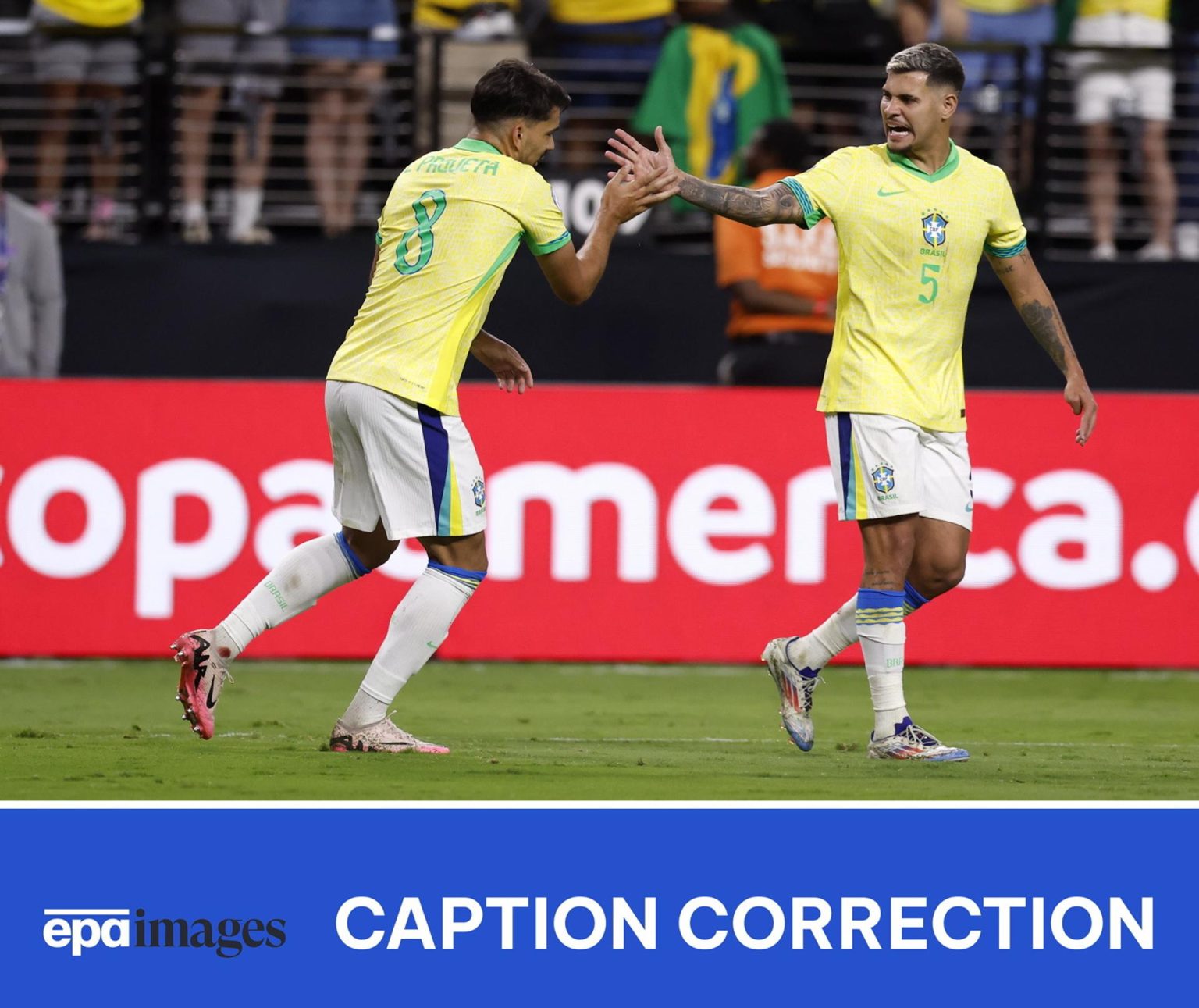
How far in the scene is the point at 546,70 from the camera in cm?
1291

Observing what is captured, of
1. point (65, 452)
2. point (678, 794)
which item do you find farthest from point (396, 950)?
point (65, 452)

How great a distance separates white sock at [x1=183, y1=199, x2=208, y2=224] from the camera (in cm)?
1296

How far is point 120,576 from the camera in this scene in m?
10.6

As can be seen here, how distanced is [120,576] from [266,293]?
9.11 ft

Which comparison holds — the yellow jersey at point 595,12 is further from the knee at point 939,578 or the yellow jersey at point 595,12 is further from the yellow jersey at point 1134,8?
the knee at point 939,578

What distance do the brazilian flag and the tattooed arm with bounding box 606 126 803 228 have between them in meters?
5.55

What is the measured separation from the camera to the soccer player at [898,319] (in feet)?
23.1

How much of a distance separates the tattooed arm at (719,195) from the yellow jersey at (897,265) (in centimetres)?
10

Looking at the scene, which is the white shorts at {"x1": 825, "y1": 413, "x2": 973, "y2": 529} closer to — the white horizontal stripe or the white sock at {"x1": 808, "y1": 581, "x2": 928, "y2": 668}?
the white sock at {"x1": 808, "y1": 581, "x2": 928, "y2": 668}

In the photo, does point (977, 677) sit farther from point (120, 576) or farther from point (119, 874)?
point (119, 874)

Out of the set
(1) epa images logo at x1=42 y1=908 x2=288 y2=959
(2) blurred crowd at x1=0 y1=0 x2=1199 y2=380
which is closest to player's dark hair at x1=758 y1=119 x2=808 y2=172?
(2) blurred crowd at x1=0 y1=0 x2=1199 y2=380

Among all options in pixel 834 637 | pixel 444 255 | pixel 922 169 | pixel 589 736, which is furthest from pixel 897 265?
pixel 589 736

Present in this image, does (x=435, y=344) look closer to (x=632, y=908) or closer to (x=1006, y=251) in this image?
(x=1006, y=251)

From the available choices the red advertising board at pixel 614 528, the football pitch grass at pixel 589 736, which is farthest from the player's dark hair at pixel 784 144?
the football pitch grass at pixel 589 736
